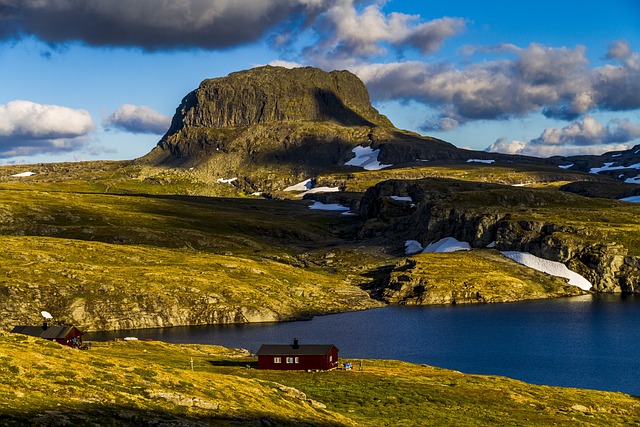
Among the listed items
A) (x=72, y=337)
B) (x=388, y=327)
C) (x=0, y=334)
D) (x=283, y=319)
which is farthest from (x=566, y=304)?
(x=0, y=334)

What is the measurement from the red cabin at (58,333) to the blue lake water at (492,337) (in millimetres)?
37466

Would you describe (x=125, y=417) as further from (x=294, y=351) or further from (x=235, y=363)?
(x=235, y=363)

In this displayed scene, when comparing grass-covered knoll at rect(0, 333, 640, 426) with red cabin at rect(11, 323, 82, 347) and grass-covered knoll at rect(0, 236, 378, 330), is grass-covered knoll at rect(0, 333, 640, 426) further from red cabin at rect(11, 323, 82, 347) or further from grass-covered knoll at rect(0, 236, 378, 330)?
grass-covered knoll at rect(0, 236, 378, 330)

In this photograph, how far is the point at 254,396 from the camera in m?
64.0

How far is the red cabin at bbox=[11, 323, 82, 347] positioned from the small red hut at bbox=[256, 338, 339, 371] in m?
29.5

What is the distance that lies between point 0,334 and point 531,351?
95812 millimetres

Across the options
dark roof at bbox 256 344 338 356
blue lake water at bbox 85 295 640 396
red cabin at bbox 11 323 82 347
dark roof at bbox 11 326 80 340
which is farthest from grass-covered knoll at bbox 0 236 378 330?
dark roof at bbox 256 344 338 356

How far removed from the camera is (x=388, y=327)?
527 ft

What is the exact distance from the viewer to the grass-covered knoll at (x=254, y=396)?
48.8 metres

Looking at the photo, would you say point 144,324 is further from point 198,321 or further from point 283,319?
point 283,319

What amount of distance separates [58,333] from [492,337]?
86791mm

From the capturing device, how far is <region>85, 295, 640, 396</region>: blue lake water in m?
118

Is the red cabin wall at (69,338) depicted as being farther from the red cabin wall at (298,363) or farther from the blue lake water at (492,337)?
the blue lake water at (492,337)

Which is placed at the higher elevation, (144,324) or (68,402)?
(68,402)
